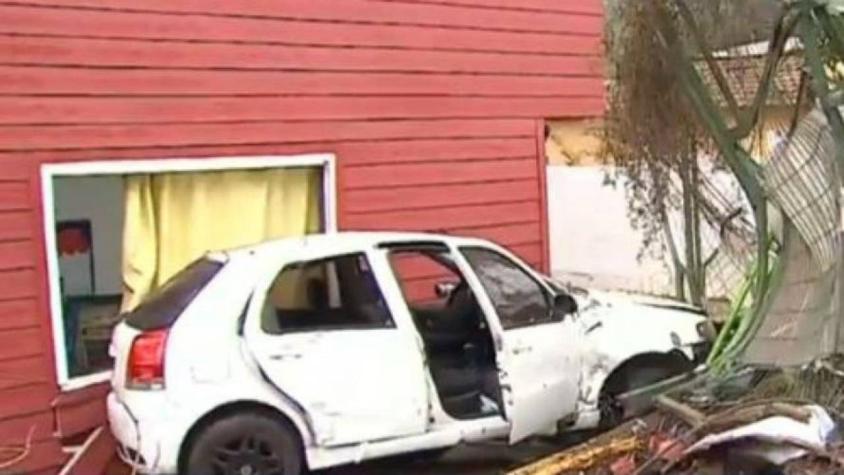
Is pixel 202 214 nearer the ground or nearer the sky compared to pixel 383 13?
nearer the ground

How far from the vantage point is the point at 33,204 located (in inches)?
304

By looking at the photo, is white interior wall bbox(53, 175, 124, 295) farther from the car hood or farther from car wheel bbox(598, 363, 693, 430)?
car wheel bbox(598, 363, 693, 430)

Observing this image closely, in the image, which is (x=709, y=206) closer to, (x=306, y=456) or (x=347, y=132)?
(x=347, y=132)

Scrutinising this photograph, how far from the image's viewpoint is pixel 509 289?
749 cm

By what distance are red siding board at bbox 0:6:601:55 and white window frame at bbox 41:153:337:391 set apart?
89cm

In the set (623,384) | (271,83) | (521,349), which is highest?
(271,83)

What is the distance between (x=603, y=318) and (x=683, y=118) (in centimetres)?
219

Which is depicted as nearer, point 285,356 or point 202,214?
point 285,356

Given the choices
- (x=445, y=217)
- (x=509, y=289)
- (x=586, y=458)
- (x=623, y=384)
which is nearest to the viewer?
(x=586, y=458)

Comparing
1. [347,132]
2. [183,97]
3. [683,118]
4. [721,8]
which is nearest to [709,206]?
[683,118]

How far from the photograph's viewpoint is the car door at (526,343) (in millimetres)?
7168

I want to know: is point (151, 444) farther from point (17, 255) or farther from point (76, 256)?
point (76, 256)

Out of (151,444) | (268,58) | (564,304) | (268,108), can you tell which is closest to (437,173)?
(268,108)

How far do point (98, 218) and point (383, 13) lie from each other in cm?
299
